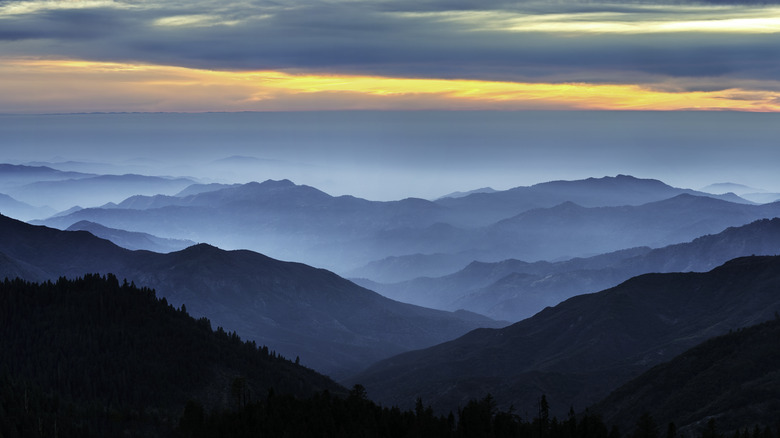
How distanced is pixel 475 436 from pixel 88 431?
89396 millimetres

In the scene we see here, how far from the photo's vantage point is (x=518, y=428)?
193m

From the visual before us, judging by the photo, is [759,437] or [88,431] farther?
[88,431]

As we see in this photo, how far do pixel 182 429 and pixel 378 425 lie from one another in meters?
46.7

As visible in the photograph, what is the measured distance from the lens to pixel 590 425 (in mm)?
196875

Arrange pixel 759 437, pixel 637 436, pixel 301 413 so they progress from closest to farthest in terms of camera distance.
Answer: pixel 759 437 < pixel 637 436 < pixel 301 413

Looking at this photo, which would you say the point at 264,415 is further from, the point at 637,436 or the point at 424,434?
the point at 637,436

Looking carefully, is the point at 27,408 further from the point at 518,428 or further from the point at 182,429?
the point at 518,428

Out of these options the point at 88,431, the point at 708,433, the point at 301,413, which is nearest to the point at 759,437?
the point at 708,433

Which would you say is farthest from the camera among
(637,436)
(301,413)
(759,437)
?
(301,413)

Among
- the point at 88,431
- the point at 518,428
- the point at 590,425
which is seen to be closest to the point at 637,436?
the point at 590,425

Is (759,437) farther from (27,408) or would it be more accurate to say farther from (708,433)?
(27,408)

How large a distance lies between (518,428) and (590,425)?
59.1 ft

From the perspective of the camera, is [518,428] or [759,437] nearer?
[759,437]

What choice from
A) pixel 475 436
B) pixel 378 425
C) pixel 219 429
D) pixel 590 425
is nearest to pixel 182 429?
pixel 219 429
